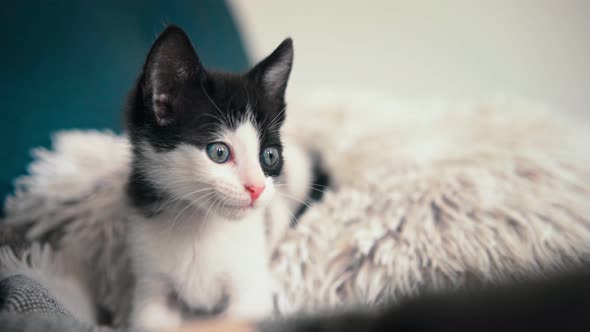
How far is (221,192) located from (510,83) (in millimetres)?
1540

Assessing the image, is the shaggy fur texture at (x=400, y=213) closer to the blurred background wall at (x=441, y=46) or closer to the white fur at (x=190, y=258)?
the white fur at (x=190, y=258)

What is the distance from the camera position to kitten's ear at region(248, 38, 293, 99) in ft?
2.36

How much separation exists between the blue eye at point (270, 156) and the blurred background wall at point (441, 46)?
0.75 meters

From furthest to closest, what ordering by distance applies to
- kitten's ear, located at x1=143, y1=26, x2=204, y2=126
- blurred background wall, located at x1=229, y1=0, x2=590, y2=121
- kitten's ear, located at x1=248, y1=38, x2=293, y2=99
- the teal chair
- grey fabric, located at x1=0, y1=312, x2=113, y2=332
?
blurred background wall, located at x1=229, y1=0, x2=590, y2=121 < the teal chair < kitten's ear, located at x1=248, y1=38, x2=293, y2=99 < kitten's ear, located at x1=143, y1=26, x2=204, y2=126 < grey fabric, located at x1=0, y1=312, x2=113, y2=332

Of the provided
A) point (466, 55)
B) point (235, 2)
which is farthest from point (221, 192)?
point (466, 55)

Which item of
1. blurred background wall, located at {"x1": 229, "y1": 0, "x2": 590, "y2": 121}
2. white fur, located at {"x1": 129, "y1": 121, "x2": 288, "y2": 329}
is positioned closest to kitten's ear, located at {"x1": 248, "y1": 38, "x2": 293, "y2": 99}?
white fur, located at {"x1": 129, "y1": 121, "x2": 288, "y2": 329}

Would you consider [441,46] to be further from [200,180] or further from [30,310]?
[30,310]

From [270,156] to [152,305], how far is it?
1.13 ft

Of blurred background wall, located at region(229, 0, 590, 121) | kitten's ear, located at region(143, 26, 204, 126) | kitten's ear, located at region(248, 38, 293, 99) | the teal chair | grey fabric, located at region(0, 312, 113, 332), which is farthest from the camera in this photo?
blurred background wall, located at region(229, 0, 590, 121)

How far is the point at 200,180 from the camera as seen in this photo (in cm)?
64

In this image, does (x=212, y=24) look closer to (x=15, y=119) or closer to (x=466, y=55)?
(x=15, y=119)

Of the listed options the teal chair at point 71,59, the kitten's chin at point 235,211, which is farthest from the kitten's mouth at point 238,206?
the teal chair at point 71,59

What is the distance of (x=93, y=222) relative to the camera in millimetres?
887

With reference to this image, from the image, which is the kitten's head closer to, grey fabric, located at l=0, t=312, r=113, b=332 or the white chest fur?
the white chest fur
